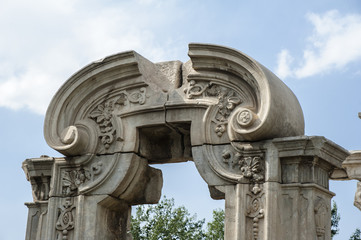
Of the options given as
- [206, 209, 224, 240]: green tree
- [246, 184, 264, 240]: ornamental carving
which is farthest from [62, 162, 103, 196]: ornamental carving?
[206, 209, 224, 240]: green tree

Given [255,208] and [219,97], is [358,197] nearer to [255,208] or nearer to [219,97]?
[255,208]

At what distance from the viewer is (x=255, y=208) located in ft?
32.1

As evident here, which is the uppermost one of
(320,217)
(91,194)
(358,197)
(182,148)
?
(182,148)

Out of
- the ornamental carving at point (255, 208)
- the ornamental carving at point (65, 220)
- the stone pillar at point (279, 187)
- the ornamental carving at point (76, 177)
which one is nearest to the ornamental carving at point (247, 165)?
the stone pillar at point (279, 187)

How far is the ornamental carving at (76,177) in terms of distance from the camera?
35.9 feet

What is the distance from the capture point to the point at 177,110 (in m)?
10.6

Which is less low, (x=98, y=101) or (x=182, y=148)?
(x=98, y=101)

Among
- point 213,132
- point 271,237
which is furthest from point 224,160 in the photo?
point 271,237

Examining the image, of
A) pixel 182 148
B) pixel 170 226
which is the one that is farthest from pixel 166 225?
pixel 182 148

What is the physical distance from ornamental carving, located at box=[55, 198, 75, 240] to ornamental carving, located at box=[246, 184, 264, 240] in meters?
2.56

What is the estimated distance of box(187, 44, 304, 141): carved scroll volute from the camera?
386 inches

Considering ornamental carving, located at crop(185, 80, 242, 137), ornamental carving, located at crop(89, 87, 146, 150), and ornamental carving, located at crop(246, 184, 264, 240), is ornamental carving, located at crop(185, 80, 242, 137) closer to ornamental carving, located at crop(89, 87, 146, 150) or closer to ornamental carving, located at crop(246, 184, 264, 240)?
ornamental carving, located at crop(89, 87, 146, 150)

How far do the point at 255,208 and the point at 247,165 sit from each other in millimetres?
538

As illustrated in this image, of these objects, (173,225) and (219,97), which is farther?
(173,225)
